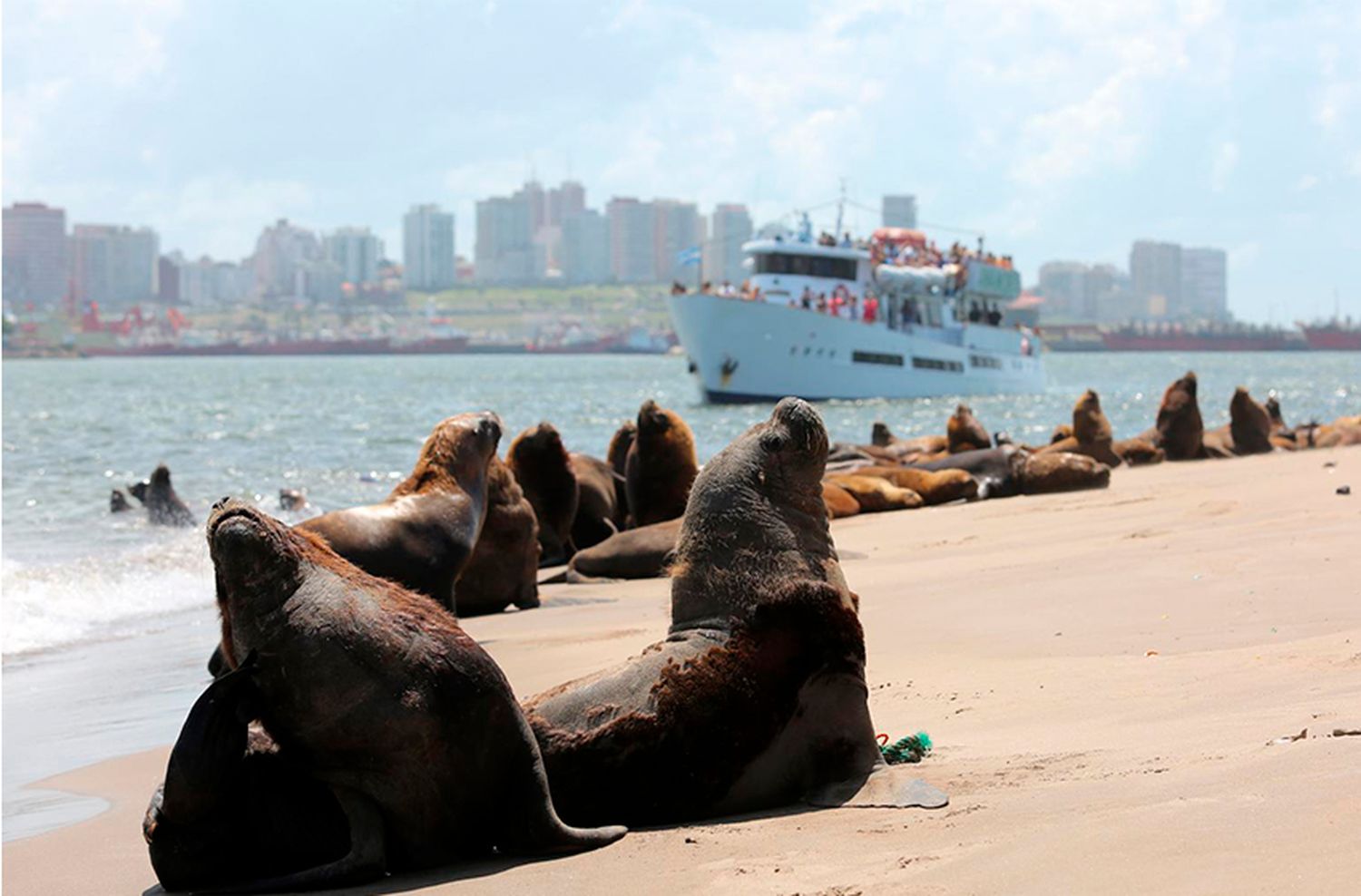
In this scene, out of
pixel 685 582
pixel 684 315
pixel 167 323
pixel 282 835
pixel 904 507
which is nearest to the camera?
pixel 282 835

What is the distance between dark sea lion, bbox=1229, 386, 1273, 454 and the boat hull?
92.6 ft

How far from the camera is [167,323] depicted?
186 m

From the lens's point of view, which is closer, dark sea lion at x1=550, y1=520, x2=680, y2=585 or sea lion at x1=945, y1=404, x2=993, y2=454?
dark sea lion at x1=550, y1=520, x2=680, y2=585

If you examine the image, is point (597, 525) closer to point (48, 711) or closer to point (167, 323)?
point (48, 711)

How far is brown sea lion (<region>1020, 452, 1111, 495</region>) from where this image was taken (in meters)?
16.5

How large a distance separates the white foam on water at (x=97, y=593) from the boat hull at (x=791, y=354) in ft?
116

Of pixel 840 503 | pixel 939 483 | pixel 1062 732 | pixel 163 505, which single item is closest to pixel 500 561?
pixel 1062 732

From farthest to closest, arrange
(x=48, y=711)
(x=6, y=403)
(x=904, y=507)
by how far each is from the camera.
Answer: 1. (x=6, y=403)
2. (x=904, y=507)
3. (x=48, y=711)

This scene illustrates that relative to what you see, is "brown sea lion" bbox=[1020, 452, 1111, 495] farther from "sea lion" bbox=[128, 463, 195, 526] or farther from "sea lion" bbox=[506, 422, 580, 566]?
"sea lion" bbox=[128, 463, 195, 526]

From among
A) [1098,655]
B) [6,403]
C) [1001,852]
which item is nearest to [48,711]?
[1098,655]

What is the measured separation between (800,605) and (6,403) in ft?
203

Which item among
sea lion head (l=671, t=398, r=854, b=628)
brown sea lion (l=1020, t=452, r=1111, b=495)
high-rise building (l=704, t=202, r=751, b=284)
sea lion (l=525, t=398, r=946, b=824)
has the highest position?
→ high-rise building (l=704, t=202, r=751, b=284)

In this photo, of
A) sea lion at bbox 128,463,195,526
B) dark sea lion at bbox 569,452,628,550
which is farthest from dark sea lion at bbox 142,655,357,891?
sea lion at bbox 128,463,195,526

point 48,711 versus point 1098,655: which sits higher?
point 1098,655
